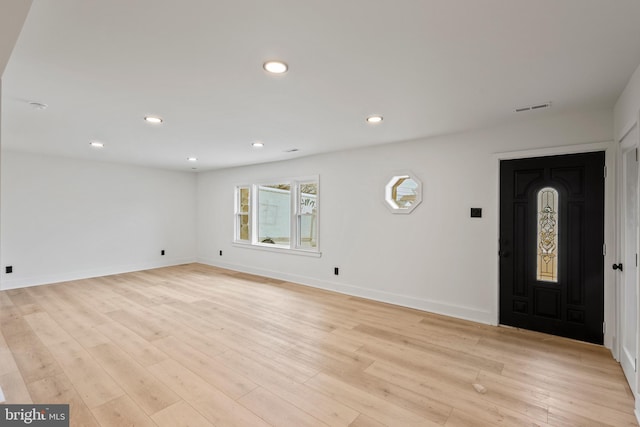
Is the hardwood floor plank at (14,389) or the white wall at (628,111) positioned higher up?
the white wall at (628,111)

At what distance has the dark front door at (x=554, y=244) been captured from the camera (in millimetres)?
3018

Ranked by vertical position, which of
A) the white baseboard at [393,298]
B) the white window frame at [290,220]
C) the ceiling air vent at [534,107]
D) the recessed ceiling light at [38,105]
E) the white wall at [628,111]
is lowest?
the white baseboard at [393,298]

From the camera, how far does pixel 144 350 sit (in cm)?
288

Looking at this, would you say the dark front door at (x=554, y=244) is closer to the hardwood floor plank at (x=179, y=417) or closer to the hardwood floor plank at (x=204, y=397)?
the hardwood floor plank at (x=204, y=397)

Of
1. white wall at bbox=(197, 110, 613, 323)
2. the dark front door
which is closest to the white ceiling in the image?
white wall at bbox=(197, 110, 613, 323)

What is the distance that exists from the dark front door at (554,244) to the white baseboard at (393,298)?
28 cm

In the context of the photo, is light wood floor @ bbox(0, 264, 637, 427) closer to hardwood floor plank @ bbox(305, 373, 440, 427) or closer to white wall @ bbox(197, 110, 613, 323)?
hardwood floor plank @ bbox(305, 373, 440, 427)

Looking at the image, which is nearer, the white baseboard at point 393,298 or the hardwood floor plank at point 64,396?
the hardwood floor plank at point 64,396

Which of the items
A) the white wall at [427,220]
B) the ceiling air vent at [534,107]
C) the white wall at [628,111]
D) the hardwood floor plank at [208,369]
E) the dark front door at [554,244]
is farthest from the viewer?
the white wall at [427,220]

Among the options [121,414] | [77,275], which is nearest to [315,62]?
[121,414]

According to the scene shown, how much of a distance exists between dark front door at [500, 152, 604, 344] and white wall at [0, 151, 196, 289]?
22.7 feet

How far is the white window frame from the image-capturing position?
5.41 metres

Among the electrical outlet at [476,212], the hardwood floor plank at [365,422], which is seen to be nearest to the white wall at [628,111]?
the electrical outlet at [476,212]

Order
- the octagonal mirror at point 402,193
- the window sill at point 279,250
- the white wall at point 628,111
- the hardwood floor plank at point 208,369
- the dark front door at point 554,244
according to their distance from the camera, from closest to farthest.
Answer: the white wall at point 628,111
the hardwood floor plank at point 208,369
the dark front door at point 554,244
the octagonal mirror at point 402,193
the window sill at point 279,250
